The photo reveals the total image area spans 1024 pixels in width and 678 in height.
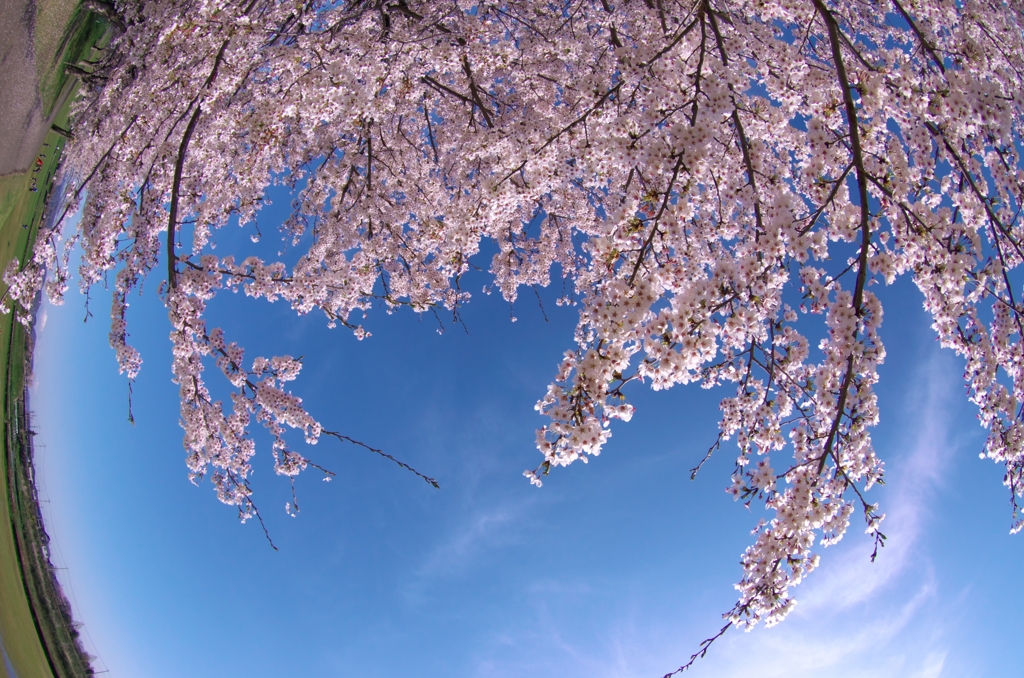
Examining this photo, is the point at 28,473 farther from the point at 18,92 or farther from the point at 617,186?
the point at 617,186

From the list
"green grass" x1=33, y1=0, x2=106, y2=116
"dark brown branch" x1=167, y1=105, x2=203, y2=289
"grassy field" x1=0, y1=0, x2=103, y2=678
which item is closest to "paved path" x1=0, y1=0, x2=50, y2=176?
"green grass" x1=33, y1=0, x2=106, y2=116

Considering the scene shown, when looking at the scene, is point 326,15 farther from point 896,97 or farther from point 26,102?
point 26,102

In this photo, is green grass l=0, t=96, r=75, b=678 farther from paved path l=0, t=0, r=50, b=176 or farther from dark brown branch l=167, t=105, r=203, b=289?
dark brown branch l=167, t=105, r=203, b=289

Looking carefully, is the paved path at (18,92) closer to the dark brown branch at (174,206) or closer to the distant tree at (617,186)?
the distant tree at (617,186)

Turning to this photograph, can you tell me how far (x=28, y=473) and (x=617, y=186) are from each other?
72.0 feet

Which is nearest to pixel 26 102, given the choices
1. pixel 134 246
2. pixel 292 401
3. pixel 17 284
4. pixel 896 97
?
pixel 17 284

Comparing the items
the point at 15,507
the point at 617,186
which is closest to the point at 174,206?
the point at 617,186

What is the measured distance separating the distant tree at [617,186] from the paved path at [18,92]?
516cm

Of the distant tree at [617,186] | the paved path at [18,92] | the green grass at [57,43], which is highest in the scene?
the green grass at [57,43]

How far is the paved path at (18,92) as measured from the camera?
1000 cm

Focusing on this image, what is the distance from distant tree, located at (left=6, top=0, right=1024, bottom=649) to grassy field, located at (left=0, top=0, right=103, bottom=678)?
7038 millimetres

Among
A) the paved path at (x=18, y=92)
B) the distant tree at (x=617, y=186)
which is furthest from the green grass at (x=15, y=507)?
the distant tree at (x=617, y=186)

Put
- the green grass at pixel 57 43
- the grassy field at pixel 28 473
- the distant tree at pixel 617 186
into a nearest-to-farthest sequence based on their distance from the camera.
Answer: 1. the distant tree at pixel 617 186
2. the green grass at pixel 57 43
3. the grassy field at pixel 28 473

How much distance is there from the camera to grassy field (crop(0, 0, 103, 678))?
11875 millimetres
